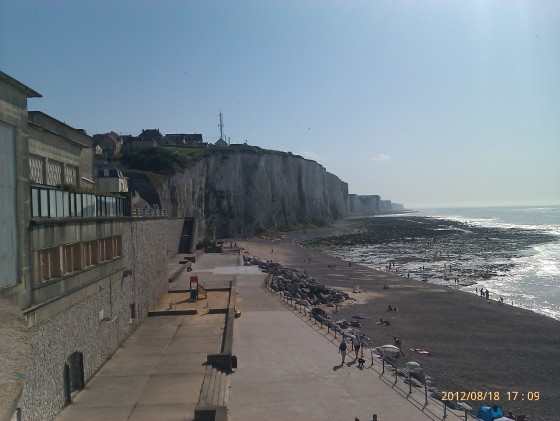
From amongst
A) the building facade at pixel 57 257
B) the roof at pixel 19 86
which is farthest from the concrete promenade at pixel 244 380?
the roof at pixel 19 86

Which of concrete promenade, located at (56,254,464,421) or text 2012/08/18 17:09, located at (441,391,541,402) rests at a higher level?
concrete promenade, located at (56,254,464,421)

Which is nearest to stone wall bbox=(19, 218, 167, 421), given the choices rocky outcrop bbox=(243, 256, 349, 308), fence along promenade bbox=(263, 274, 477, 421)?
fence along promenade bbox=(263, 274, 477, 421)

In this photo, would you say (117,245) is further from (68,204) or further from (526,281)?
(526,281)

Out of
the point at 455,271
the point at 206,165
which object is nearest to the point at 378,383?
the point at 455,271

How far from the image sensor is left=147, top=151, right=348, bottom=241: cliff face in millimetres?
65750

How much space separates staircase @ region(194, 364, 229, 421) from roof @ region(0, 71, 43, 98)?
6.60m

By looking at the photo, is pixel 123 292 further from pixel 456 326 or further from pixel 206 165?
pixel 206 165

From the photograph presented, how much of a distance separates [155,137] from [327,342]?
9029 cm

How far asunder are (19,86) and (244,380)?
8953mm

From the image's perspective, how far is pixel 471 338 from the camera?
2247 cm

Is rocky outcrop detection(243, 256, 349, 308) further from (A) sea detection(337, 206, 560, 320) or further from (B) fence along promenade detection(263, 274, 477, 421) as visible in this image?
(A) sea detection(337, 206, 560, 320)

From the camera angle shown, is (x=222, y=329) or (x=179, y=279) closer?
(x=222, y=329)

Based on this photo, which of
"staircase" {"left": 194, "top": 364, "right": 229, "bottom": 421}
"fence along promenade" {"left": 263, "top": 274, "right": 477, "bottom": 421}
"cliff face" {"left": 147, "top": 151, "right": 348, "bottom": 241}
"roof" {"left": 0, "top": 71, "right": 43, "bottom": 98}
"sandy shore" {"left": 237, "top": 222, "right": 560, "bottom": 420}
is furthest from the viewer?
"cliff face" {"left": 147, "top": 151, "right": 348, "bottom": 241}

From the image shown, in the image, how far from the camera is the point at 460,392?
15773 millimetres
